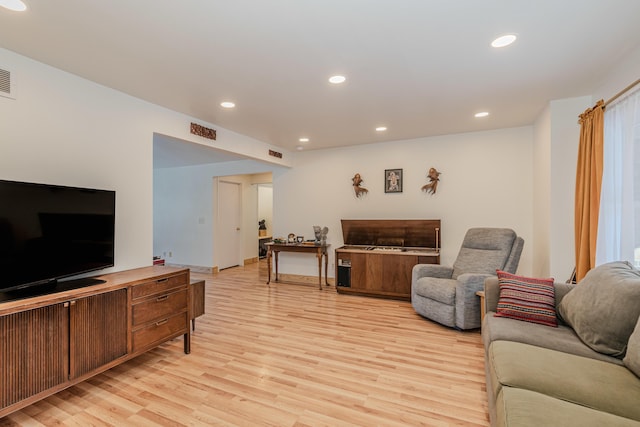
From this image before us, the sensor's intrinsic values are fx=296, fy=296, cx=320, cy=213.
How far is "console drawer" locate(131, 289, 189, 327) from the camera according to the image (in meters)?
2.21

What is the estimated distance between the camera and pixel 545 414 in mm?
1083

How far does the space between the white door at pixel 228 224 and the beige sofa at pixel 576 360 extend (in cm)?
549

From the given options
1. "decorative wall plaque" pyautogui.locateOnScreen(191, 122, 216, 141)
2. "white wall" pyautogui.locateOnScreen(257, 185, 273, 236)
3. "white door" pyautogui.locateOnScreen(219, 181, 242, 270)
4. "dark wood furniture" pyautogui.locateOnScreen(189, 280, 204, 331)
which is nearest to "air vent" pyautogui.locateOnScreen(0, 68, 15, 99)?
"decorative wall plaque" pyautogui.locateOnScreen(191, 122, 216, 141)

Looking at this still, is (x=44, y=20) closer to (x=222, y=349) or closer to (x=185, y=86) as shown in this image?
(x=185, y=86)

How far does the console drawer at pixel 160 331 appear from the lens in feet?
7.29

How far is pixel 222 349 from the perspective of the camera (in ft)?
8.79

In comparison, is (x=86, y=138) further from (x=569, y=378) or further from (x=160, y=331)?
(x=569, y=378)

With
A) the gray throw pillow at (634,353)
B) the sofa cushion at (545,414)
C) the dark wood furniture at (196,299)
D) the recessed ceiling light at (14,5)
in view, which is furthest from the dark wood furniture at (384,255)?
the recessed ceiling light at (14,5)

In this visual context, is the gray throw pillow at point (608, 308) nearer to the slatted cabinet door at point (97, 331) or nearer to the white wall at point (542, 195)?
the white wall at point (542, 195)

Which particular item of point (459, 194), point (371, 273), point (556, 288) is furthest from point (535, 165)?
point (371, 273)

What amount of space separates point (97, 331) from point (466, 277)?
127 inches

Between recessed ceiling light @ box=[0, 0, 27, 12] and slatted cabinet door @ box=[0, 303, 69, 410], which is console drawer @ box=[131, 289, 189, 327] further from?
recessed ceiling light @ box=[0, 0, 27, 12]

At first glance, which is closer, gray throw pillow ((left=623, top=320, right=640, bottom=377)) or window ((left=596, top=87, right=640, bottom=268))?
gray throw pillow ((left=623, top=320, right=640, bottom=377))

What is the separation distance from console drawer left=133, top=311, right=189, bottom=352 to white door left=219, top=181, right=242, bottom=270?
3.89 metres
